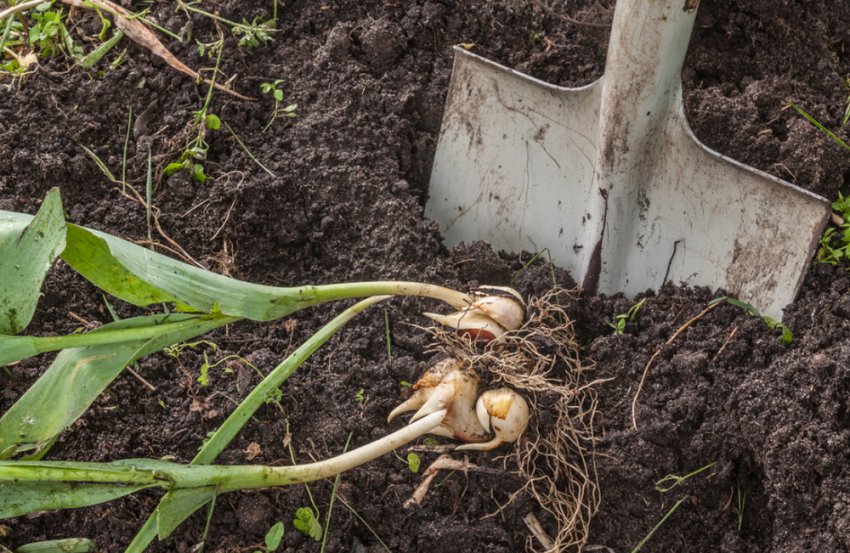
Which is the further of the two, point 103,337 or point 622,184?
point 622,184

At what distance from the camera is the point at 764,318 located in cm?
174

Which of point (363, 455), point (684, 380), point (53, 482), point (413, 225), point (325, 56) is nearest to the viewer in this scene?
point (53, 482)

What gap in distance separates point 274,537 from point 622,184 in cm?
87

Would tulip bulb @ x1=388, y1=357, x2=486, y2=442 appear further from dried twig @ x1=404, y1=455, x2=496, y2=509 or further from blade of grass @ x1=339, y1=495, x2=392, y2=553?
blade of grass @ x1=339, y1=495, x2=392, y2=553

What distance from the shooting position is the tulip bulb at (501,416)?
5.42 ft

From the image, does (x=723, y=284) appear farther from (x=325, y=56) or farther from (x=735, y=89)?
(x=325, y=56)

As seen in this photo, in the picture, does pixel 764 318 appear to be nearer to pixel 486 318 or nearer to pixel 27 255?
pixel 486 318

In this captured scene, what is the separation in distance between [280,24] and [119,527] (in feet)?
3.60

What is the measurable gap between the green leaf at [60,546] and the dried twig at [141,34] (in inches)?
36.5

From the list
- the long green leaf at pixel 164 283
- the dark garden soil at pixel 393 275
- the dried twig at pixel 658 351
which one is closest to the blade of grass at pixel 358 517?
the dark garden soil at pixel 393 275

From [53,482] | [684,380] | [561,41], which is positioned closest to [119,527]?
[53,482]

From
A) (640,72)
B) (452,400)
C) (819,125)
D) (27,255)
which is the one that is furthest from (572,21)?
(27,255)

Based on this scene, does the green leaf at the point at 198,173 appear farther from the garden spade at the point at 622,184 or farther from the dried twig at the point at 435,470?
the dried twig at the point at 435,470

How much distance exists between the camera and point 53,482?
1.37m
